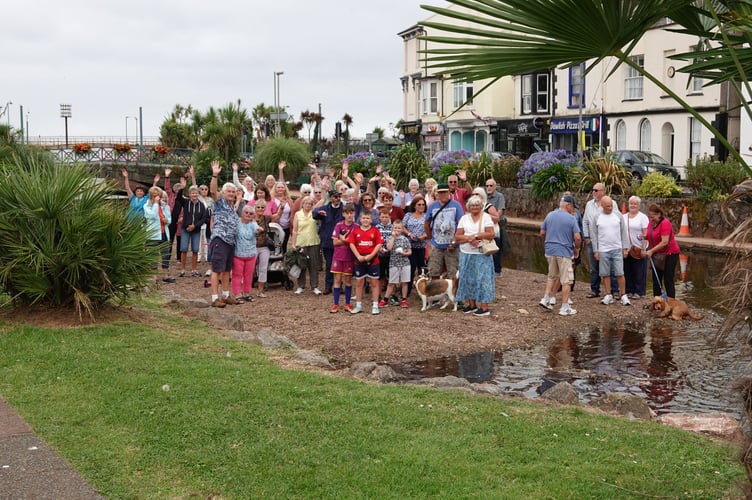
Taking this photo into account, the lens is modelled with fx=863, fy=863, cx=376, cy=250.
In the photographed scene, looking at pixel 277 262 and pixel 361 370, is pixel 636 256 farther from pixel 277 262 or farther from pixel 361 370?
pixel 361 370

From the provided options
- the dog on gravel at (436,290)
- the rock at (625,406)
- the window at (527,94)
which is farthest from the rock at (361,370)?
the window at (527,94)

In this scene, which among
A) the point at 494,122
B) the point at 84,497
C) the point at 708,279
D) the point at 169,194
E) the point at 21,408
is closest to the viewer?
the point at 84,497

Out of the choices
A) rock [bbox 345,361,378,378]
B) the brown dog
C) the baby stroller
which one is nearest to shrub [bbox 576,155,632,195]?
the brown dog

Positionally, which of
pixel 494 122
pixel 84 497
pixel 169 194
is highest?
pixel 494 122

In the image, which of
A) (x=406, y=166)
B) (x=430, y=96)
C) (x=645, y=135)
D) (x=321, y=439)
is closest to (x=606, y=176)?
(x=406, y=166)

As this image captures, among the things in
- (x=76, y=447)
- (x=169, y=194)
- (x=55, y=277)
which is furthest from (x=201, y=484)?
(x=169, y=194)

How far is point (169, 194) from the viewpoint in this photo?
19.4 metres

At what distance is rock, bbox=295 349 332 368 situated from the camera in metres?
9.90

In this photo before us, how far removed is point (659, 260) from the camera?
558 inches

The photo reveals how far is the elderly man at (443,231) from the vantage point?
14.1 m

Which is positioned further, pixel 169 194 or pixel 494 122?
pixel 494 122

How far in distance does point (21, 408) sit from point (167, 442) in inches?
70.3

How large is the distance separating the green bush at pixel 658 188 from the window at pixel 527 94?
27.1 metres

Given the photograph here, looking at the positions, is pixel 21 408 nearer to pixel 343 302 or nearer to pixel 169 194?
pixel 343 302
